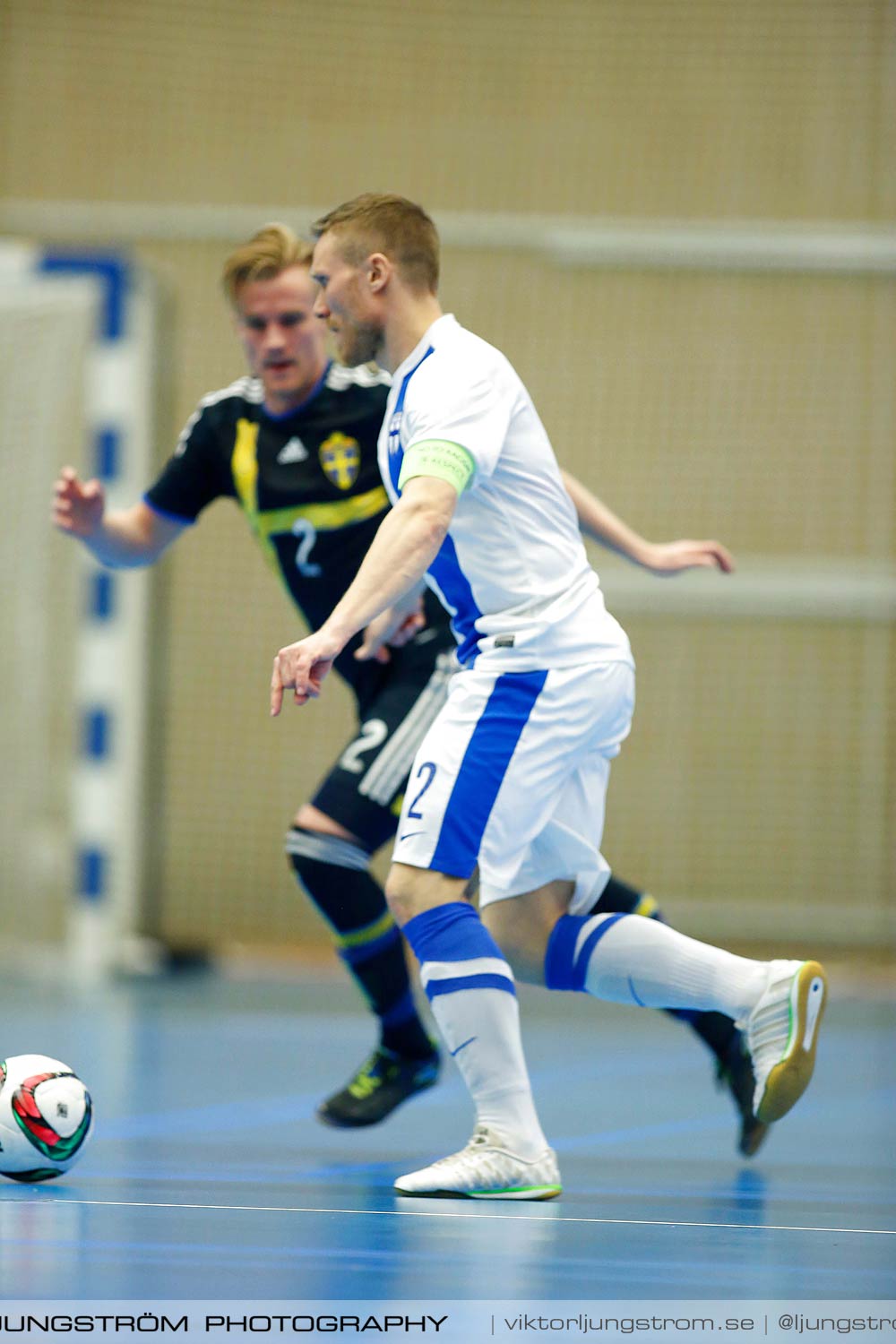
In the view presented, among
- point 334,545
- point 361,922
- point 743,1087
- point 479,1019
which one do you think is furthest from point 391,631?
point 743,1087

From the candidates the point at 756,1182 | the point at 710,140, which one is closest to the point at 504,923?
the point at 756,1182

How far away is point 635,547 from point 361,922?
110 centimetres

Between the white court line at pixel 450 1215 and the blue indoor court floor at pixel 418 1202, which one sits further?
the white court line at pixel 450 1215

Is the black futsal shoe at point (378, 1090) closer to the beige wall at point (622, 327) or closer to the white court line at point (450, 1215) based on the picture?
the white court line at point (450, 1215)

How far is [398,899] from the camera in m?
3.31

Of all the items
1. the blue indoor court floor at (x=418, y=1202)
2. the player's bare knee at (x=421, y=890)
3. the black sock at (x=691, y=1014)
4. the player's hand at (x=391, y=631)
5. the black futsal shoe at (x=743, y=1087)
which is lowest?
the blue indoor court floor at (x=418, y=1202)

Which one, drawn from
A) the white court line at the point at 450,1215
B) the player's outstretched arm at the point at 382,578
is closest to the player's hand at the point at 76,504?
the player's outstretched arm at the point at 382,578

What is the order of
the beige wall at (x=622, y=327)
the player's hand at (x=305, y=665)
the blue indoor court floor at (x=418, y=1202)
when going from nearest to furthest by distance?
1. the blue indoor court floor at (x=418, y=1202)
2. the player's hand at (x=305, y=665)
3. the beige wall at (x=622, y=327)

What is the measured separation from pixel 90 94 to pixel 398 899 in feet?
28.0

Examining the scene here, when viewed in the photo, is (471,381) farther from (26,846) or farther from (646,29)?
(646,29)

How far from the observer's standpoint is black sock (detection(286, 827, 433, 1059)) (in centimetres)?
416

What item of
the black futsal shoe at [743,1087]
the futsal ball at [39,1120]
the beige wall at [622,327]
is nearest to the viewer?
the futsal ball at [39,1120]

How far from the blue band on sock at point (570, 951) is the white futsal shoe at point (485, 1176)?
44 centimetres

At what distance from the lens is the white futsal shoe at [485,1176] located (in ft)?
10.5
